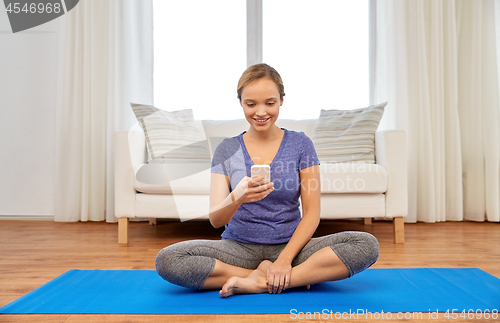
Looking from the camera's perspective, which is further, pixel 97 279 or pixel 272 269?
pixel 97 279

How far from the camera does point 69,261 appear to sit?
5.73 ft

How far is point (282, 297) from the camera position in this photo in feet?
3.86

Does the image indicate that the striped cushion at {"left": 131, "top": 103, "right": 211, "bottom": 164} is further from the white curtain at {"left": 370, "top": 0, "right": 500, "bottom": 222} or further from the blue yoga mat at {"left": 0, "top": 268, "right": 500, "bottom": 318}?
the white curtain at {"left": 370, "top": 0, "right": 500, "bottom": 222}

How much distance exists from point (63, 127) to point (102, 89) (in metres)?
0.45

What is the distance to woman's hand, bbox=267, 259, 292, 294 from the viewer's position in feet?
3.85

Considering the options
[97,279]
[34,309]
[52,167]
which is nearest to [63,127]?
[52,167]

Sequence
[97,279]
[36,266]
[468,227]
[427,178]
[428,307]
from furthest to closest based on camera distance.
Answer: [427,178], [468,227], [36,266], [97,279], [428,307]

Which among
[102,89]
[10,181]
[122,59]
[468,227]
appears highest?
[122,59]

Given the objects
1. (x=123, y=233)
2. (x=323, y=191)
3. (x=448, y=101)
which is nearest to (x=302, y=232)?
(x=323, y=191)

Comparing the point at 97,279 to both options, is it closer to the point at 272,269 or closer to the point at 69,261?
the point at 69,261

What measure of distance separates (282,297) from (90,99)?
259 cm

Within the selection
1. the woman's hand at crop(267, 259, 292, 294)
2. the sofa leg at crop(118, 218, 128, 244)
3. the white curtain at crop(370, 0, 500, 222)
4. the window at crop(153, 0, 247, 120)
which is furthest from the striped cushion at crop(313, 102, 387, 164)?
the woman's hand at crop(267, 259, 292, 294)

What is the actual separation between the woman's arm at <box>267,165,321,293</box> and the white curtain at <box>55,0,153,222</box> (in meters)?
2.20

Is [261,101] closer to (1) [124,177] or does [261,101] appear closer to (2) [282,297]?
(2) [282,297]
